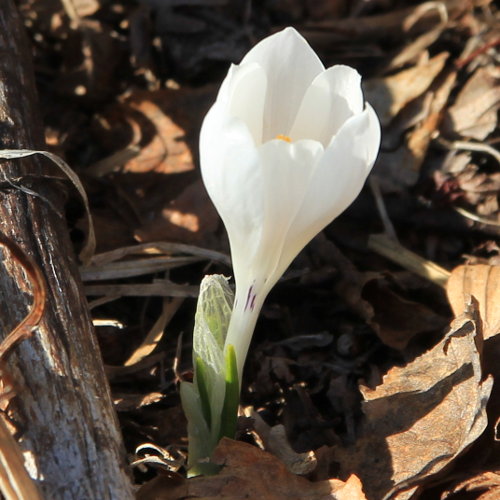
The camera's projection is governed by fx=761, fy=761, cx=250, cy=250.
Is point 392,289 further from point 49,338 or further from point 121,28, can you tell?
point 121,28

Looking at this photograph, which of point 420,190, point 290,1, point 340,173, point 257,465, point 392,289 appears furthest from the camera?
point 290,1

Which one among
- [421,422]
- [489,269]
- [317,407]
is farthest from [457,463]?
[489,269]

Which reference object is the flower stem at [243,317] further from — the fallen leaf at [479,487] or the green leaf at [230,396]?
the fallen leaf at [479,487]

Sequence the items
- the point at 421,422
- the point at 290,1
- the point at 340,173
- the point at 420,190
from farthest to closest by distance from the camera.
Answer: the point at 290,1
the point at 420,190
the point at 421,422
the point at 340,173

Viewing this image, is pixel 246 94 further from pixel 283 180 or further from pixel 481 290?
pixel 481 290

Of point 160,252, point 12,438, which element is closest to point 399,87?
point 160,252

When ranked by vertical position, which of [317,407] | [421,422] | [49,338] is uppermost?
[49,338]

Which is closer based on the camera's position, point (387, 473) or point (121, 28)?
point (387, 473)
